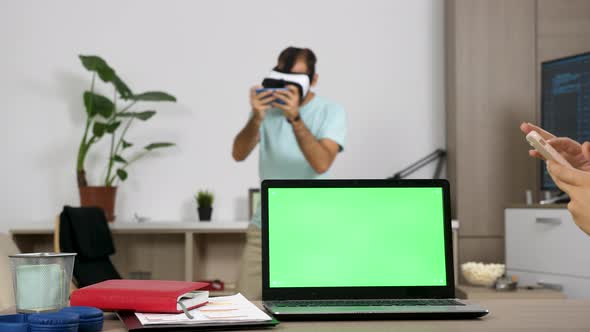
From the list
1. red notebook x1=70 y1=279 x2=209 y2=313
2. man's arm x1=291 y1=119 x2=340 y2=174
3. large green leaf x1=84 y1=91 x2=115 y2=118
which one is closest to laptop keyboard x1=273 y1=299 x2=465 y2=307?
red notebook x1=70 y1=279 x2=209 y2=313

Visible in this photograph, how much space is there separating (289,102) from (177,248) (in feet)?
5.15

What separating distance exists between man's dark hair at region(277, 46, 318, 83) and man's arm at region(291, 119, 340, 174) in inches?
14.5

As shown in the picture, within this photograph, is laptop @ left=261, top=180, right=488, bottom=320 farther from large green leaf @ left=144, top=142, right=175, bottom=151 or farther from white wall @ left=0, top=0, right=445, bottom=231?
white wall @ left=0, top=0, right=445, bottom=231

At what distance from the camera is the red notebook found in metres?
1.13

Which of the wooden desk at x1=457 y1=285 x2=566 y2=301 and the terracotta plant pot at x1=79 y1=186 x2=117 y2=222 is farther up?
the terracotta plant pot at x1=79 y1=186 x2=117 y2=222

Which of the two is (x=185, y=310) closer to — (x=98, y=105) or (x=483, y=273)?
(x=483, y=273)

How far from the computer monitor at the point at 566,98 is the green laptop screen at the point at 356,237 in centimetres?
267

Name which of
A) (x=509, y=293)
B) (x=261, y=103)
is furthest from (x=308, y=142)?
(x=509, y=293)

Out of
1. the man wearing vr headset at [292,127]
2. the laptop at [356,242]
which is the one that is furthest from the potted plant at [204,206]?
the laptop at [356,242]

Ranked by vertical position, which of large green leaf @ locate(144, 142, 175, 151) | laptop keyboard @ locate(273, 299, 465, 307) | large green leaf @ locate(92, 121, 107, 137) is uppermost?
large green leaf @ locate(92, 121, 107, 137)

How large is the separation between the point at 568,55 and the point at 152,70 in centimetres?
247

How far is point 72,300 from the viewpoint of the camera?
3.87ft

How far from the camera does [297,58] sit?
316 cm

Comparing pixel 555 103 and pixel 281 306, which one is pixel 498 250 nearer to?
pixel 555 103
